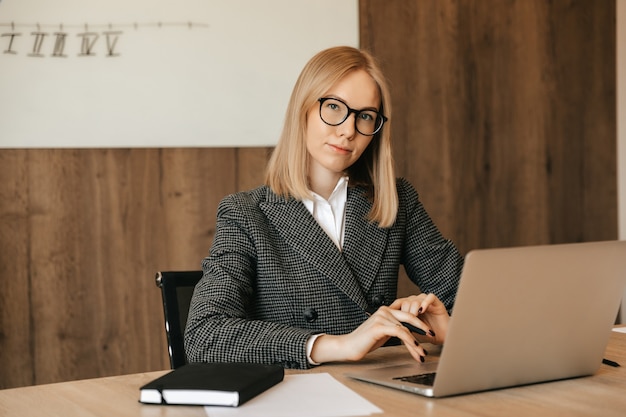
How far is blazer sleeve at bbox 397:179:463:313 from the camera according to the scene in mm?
1993

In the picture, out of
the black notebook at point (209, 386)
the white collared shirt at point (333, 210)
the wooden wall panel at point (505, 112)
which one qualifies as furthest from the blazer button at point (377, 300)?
the wooden wall panel at point (505, 112)

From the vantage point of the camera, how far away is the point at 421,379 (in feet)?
4.11

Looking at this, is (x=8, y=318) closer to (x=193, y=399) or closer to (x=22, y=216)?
(x=22, y=216)

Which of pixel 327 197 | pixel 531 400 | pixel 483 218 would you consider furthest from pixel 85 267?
pixel 531 400

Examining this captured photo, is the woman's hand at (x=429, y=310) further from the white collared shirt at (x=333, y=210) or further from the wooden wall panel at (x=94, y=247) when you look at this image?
the wooden wall panel at (x=94, y=247)

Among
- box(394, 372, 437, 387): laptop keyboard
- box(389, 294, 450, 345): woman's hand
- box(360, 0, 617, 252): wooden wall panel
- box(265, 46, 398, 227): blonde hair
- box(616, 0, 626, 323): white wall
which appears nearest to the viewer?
box(394, 372, 437, 387): laptop keyboard

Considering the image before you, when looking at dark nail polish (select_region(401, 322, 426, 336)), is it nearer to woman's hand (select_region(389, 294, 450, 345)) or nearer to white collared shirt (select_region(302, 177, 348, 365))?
woman's hand (select_region(389, 294, 450, 345))

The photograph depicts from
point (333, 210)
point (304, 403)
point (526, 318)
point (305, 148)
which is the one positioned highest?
point (305, 148)

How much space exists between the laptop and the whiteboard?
1.83 metres

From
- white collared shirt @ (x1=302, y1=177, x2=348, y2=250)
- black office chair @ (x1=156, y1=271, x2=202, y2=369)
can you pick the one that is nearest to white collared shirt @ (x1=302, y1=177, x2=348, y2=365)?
white collared shirt @ (x1=302, y1=177, x2=348, y2=250)

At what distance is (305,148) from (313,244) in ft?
0.81

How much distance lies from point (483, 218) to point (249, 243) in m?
2.00

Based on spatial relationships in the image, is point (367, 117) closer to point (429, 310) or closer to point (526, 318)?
point (429, 310)

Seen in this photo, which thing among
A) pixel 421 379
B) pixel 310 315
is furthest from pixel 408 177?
pixel 421 379
